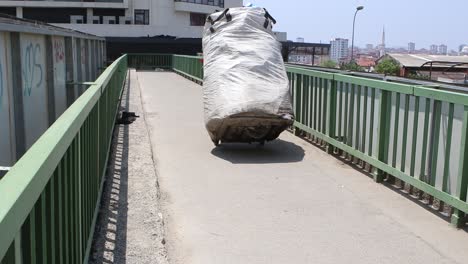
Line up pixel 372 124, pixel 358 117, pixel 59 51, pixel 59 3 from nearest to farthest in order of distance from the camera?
pixel 372 124
pixel 358 117
pixel 59 51
pixel 59 3

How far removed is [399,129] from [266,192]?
168 cm

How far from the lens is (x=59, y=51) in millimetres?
8664

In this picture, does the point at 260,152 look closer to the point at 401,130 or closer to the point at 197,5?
the point at 401,130

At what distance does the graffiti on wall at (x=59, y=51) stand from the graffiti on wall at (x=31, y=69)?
48.7 inches

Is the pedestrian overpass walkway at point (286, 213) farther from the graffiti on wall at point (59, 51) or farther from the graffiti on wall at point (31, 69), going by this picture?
the graffiti on wall at point (59, 51)

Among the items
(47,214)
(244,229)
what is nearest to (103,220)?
(244,229)

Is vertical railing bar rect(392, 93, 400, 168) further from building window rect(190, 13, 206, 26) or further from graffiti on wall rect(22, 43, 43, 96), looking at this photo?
building window rect(190, 13, 206, 26)

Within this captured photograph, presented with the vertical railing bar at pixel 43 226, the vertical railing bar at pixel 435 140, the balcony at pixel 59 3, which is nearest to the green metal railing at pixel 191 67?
the vertical railing bar at pixel 435 140

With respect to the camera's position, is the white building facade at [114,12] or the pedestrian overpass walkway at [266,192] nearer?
the pedestrian overpass walkway at [266,192]

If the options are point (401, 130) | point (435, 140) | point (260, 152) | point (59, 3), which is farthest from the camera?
point (59, 3)

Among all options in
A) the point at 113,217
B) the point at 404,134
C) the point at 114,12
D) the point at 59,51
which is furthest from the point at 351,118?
the point at 114,12

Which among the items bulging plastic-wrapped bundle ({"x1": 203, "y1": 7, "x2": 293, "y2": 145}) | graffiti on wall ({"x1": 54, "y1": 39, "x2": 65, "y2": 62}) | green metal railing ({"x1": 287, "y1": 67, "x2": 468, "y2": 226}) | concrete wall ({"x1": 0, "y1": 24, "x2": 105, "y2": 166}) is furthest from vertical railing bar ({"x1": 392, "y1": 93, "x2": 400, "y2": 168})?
graffiti on wall ({"x1": 54, "y1": 39, "x2": 65, "y2": 62})

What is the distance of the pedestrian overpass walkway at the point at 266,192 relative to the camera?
2762mm

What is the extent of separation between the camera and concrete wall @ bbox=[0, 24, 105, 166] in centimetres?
546
